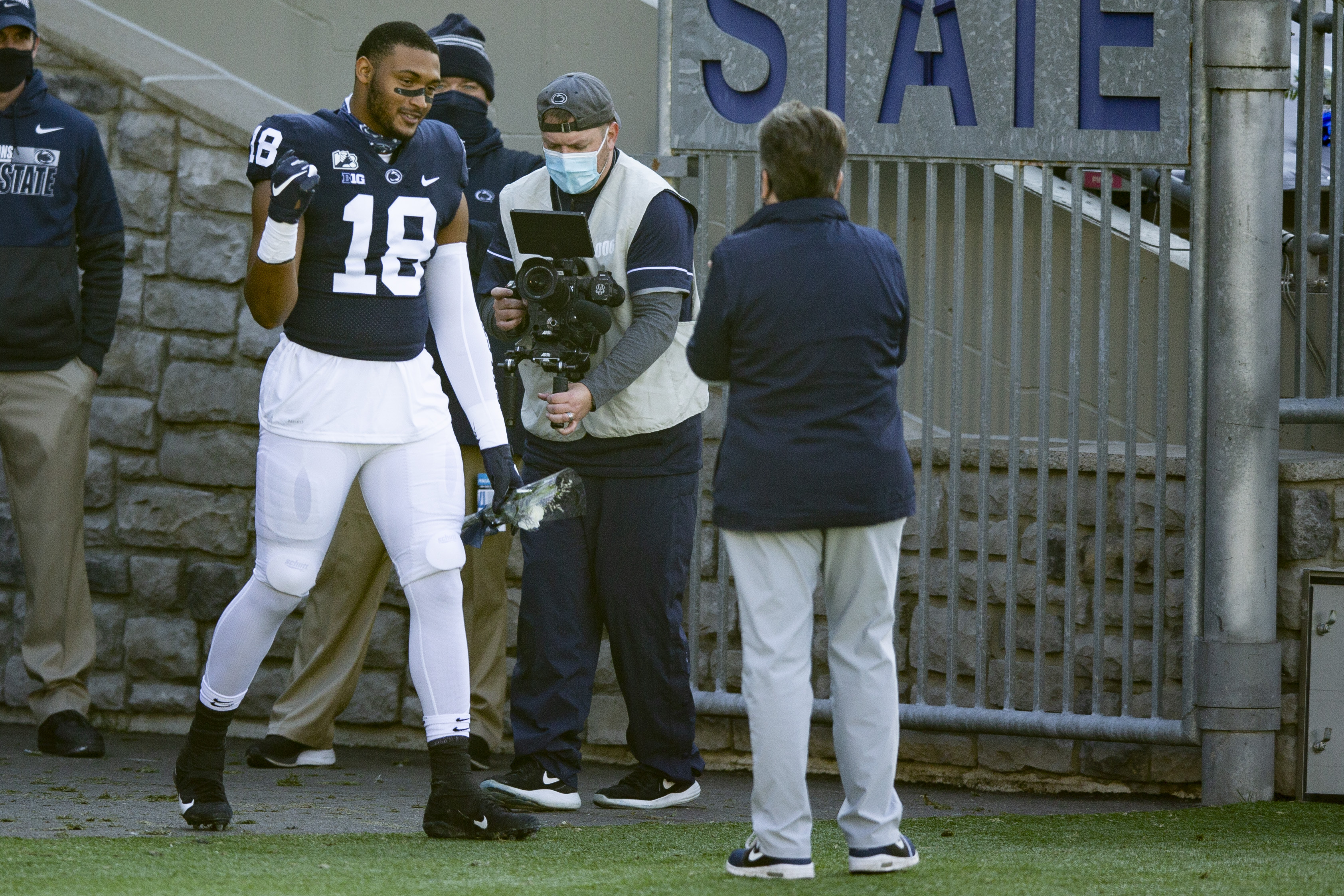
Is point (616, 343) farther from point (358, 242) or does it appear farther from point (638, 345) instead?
point (358, 242)

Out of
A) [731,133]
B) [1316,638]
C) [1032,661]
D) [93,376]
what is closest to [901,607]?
[1032,661]

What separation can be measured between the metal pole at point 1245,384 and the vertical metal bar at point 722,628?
150 centimetres

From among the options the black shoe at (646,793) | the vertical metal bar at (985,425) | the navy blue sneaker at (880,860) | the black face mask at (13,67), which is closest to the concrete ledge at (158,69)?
the black face mask at (13,67)

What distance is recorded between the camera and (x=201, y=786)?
393cm

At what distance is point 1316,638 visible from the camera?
16.1ft

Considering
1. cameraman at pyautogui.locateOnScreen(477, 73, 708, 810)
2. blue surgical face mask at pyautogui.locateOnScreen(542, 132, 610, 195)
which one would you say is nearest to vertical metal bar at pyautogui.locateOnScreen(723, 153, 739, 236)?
cameraman at pyautogui.locateOnScreen(477, 73, 708, 810)

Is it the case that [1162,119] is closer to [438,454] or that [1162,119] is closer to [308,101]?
[438,454]

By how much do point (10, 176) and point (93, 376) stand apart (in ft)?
2.25

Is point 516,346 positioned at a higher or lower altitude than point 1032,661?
higher

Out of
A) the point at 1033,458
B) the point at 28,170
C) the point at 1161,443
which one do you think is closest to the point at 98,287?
the point at 28,170

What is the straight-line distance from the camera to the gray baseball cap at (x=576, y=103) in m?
4.38

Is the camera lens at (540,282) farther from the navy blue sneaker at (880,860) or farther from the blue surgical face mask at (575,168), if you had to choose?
the navy blue sneaker at (880,860)

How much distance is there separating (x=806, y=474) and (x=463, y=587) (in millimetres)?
2148

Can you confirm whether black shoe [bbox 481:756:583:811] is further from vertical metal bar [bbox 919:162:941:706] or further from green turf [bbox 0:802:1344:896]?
vertical metal bar [bbox 919:162:941:706]
